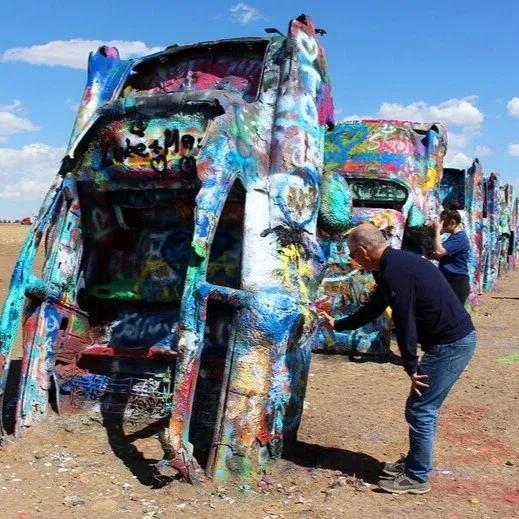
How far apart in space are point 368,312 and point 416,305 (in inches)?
19.7

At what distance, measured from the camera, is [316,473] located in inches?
185

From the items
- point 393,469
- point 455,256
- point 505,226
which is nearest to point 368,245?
point 393,469

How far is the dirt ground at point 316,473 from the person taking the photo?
4.15 meters

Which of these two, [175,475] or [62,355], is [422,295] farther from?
[62,355]

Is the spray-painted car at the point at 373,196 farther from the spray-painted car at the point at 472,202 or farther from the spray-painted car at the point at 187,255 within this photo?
the spray-painted car at the point at 472,202

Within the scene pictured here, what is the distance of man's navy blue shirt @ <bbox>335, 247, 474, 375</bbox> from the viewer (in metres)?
4.18

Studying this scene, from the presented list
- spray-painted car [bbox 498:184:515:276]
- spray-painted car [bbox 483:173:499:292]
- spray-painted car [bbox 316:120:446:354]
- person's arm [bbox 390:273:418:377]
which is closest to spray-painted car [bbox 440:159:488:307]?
spray-painted car [bbox 483:173:499:292]

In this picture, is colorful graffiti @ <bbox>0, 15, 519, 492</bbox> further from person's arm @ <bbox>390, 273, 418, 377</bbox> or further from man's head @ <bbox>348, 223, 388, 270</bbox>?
person's arm @ <bbox>390, 273, 418, 377</bbox>

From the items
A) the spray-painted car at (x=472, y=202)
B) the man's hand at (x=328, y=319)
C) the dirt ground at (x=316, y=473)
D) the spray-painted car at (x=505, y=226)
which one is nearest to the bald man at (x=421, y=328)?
the dirt ground at (x=316, y=473)

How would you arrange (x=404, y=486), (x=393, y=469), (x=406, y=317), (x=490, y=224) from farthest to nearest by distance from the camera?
1. (x=490, y=224)
2. (x=393, y=469)
3. (x=404, y=486)
4. (x=406, y=317)

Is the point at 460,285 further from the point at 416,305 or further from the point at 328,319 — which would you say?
the point at 416,305

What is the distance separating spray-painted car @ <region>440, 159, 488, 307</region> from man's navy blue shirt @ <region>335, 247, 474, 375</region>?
30.4 ft

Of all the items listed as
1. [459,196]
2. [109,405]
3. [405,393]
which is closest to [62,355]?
[109,405]

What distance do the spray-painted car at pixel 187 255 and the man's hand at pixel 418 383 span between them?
86 cm
